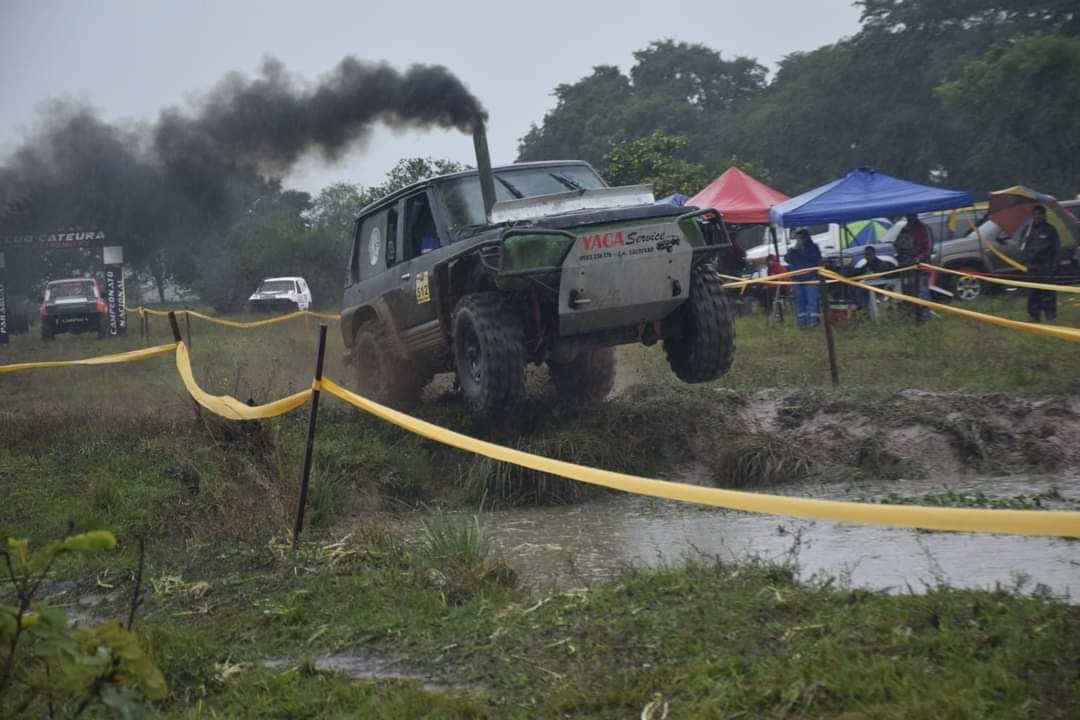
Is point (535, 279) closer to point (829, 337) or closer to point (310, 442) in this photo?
point (310, 442)

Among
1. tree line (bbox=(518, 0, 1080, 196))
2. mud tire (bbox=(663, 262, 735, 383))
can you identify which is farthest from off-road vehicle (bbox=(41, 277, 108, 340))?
mud tire (bbox=(663, 262, 735, 383))

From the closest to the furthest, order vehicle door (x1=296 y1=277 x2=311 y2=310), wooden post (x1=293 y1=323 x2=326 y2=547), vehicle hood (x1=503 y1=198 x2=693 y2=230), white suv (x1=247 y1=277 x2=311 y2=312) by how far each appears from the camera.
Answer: wooden post (x1=293 y1=323 x2=326 y2=547), vehicle hood (x1=503 y1=198 x2=693 y2=230), white suv (x1=247 y1=277 x2=311 y2=312), vehicle door (x1=296 y1=277 x2=311 y2=310)

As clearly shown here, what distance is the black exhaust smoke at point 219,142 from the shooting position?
44.4 ft

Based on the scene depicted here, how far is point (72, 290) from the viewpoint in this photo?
31000mm

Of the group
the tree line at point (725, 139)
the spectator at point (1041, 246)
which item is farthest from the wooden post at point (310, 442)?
the spectator at point (1041, 246)

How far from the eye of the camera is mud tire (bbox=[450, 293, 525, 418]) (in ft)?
29.0

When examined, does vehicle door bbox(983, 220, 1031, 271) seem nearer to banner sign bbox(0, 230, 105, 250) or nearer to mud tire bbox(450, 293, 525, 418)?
mud tire bbox(450, 293, 525, 418)

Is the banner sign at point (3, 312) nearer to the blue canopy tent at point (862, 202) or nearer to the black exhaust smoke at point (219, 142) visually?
the black exhaust smoke at point (219, 142)

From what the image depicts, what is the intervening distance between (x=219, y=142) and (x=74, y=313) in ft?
50.8

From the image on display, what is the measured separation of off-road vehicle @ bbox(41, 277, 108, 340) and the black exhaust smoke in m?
4.20

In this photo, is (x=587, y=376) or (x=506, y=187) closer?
(x=506, y=187)

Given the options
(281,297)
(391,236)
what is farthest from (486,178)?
(281,297)

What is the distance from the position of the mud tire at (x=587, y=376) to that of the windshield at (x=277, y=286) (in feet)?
87.3

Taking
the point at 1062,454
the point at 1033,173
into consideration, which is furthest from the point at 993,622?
the point at 1033,173
